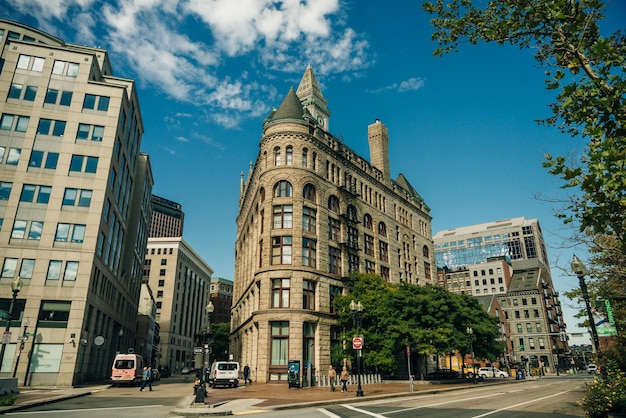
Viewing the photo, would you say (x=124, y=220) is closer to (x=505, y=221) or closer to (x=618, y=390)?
(x=618, y=390)

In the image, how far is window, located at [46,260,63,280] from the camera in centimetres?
3528

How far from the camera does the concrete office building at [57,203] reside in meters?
34.0

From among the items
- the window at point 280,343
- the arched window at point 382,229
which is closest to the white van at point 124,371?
the window at point 280,343

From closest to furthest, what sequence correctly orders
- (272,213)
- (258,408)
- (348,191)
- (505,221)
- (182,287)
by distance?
(258,408) → (272,213) → (348,191) → (182,287) → (505,221)

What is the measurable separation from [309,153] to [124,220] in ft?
89.0

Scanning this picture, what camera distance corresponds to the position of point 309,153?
1738 inches

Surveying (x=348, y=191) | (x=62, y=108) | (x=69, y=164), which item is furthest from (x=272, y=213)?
(x=62, y=108)

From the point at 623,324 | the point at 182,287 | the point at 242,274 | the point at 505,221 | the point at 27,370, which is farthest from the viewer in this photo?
the point at 505,221

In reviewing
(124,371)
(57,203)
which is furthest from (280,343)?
(57,203)

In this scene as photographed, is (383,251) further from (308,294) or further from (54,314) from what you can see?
(54,314)

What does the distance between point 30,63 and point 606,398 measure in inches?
2055

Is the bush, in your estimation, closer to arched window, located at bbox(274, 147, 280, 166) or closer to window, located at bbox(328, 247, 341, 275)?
window, located at bbox(328, 247, 341, 275)

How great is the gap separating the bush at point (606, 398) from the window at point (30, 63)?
51006mm

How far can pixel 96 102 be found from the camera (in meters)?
41.8
